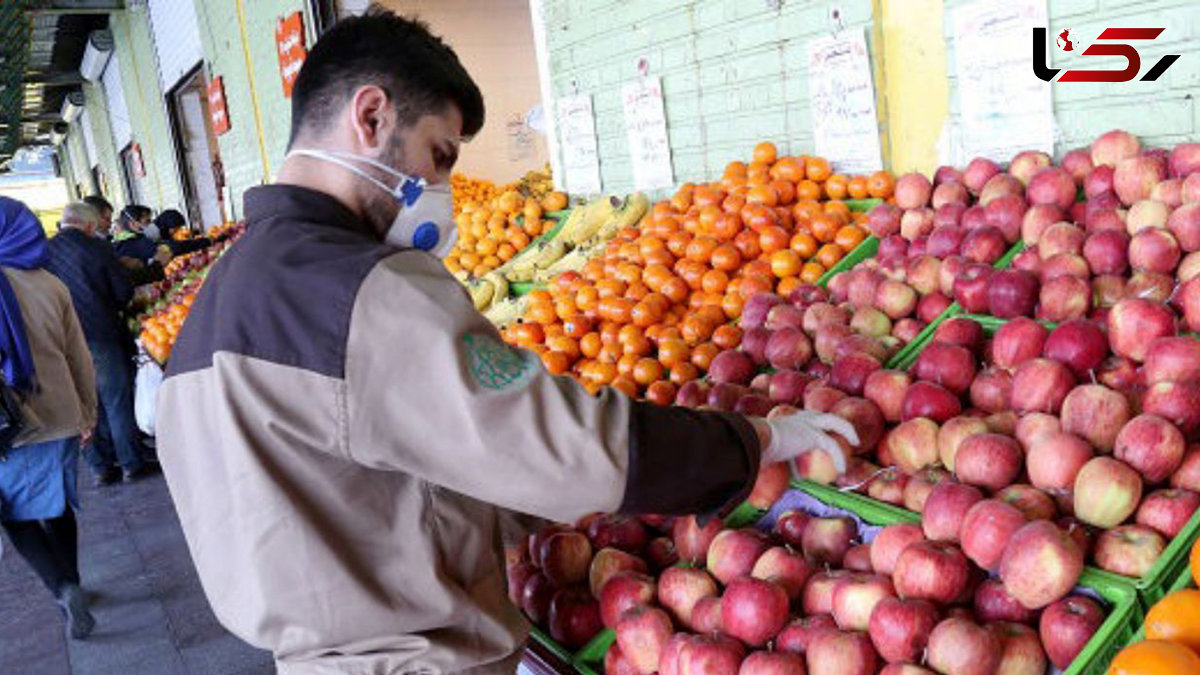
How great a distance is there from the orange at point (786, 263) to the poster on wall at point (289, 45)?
232 inches

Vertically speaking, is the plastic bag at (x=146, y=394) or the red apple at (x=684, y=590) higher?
the red apple at (x=684, y=590)

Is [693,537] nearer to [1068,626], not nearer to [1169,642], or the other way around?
[1068,626]

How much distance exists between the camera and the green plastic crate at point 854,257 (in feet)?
10.2

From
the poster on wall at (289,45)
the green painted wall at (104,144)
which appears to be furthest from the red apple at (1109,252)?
the green painted wall at (104,144)

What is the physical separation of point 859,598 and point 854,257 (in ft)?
5.96

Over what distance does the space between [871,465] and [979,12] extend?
70.2 inches

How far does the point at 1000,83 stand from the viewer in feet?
9.61

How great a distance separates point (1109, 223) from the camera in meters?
2.28

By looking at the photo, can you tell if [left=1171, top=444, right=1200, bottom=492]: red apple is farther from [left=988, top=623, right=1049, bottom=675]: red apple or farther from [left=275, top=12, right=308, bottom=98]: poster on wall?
[left=275, top=12, right=308, bottom=98]: poster on wall

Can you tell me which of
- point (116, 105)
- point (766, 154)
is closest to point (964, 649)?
point (766, 154)

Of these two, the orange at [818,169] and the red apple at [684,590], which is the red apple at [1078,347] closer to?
the red apple at [684,590]

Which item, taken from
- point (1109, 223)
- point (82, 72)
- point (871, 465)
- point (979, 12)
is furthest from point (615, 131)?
point (82, 72)

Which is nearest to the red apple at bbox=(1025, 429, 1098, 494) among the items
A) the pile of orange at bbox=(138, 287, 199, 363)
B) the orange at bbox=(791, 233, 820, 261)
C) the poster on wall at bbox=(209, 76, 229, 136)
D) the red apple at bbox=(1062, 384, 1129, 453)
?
the red apple at bbox=(1062, 384, 1129, 453)

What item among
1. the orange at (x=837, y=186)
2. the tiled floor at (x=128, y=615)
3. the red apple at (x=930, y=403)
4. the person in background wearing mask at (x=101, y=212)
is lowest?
the tiled floor at (x=128, y=615)
